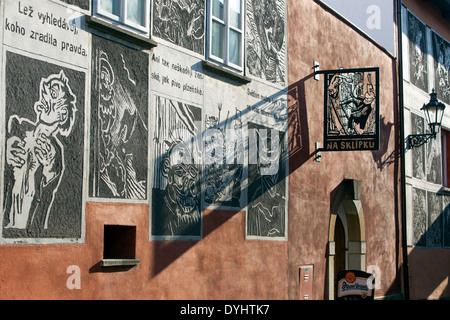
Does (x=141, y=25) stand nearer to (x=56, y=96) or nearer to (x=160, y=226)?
(x=56, y=96)

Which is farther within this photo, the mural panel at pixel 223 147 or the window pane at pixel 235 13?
the window pane at pixel 235 13

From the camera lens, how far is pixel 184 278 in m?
9.58

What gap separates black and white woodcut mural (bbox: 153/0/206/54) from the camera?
932cm

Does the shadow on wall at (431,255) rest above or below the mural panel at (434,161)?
below

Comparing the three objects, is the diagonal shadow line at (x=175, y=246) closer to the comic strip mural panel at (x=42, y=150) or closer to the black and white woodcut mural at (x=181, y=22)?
the comic strip mural panel at (x=42, y=150)

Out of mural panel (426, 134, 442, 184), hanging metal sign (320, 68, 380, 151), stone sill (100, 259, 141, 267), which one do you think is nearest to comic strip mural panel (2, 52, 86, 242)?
stone sill (100, 259, 141, 267)

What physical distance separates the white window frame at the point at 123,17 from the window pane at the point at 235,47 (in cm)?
218

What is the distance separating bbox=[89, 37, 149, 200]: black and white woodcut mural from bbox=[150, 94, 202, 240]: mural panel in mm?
273

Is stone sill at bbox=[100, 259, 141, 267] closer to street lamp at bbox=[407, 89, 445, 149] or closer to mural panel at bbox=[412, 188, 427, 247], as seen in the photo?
street lamp at bbox=[407, 89, 445, 149]

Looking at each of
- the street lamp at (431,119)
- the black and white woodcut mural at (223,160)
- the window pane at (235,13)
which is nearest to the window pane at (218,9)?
the window pane at (235,13)

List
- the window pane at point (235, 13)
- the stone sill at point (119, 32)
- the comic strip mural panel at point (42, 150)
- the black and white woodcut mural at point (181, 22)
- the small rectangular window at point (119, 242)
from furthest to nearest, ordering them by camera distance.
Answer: the window pane at point (235, 13)
the black and white woodcut mural at point (181, 22)
the small rectangular window at point (119, 242)
the stone sill at point (119, 32)
the comic strip mural panel at point (42, 150)

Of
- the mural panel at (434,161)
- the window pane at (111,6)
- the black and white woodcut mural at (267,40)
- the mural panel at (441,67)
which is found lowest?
the mural panel at (434,161)

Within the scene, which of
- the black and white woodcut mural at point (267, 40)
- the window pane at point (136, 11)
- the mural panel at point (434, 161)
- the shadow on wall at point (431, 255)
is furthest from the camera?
the mural panel at point (434, 161)

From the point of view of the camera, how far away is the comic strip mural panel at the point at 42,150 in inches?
281
